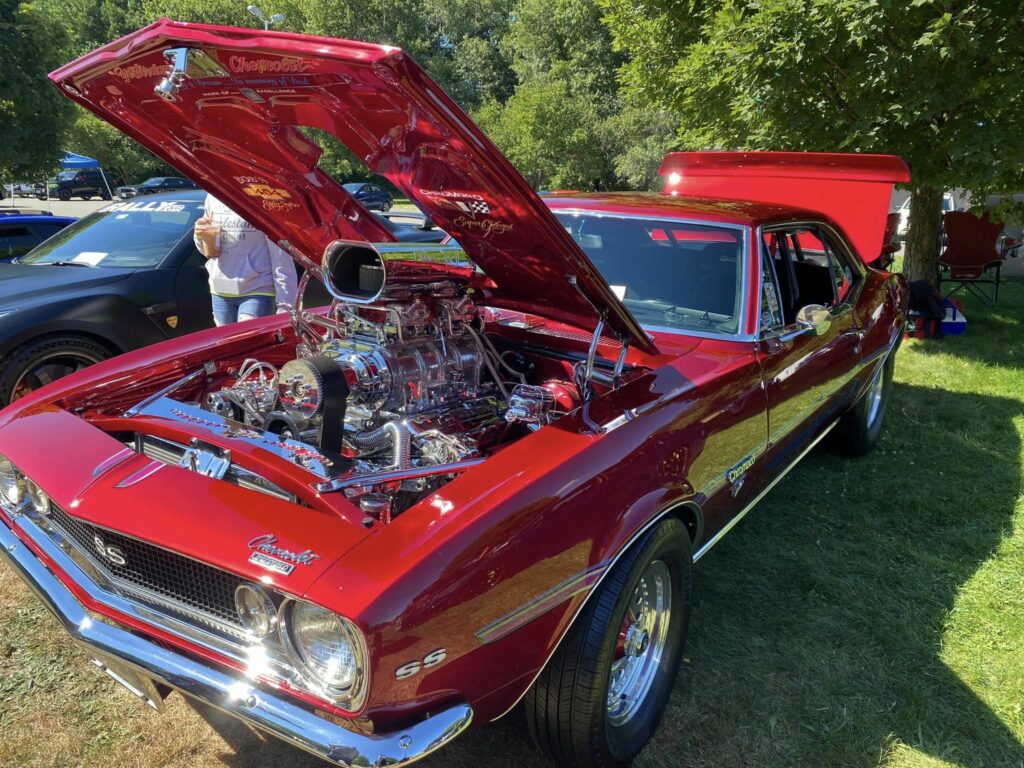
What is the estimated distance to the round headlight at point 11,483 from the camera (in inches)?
89.4

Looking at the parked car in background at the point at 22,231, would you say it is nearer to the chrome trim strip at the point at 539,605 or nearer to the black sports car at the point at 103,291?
the black sports car at the point at 103,291

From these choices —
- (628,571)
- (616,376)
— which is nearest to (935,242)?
(616,376)

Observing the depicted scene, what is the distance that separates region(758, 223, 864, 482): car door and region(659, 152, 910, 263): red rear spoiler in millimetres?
683

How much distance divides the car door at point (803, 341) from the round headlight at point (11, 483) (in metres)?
2.64

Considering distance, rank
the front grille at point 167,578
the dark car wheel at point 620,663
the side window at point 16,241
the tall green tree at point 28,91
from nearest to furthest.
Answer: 1. the front grille at point 167,578
2. the dark car wheel at point 620,663
3. the side window at point 16,241
4. the tall green tree at point 28,91

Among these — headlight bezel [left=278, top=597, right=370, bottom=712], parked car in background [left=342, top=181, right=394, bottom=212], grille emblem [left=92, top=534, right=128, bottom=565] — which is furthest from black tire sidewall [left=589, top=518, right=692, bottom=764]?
parked car in background [left=342, top=181, right=394, bottom=212]

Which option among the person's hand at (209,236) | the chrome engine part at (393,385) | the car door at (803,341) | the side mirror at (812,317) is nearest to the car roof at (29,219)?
the person's hand at (209,236)

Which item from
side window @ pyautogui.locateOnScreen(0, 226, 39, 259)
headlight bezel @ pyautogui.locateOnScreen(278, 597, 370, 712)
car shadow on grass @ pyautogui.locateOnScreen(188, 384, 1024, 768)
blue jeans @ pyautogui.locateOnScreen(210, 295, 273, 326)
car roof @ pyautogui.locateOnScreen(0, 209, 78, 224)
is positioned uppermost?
car roof @ pyautogui.locateOnScreen(0, 209, 78, 224)

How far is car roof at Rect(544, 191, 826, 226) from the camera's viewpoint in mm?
3188

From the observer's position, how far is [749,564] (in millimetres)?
3234

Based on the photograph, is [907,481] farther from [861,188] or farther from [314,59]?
[314,59]

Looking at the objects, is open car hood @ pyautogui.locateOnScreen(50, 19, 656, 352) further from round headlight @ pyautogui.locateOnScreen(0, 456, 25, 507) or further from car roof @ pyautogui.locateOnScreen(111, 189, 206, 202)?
car roof @ pyautogui.locateOnScreen(111, 189, 206, 202)

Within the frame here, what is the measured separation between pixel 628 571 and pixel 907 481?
293cm

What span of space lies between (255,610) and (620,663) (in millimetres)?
1103
